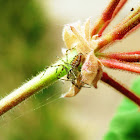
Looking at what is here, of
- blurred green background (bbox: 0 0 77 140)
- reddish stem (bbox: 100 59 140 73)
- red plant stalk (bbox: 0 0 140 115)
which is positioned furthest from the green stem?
blurred green background (bbox: 0 0 77 140)

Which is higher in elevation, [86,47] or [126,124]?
[86,47]

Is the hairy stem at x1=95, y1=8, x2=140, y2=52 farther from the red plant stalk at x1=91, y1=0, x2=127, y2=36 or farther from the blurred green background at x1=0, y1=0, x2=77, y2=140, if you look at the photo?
the blurred green background at x1=0, y1=0, x2=77, y2=140

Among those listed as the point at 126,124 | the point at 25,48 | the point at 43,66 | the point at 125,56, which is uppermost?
the point at 125,56

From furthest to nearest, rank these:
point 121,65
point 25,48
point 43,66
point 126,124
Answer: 1. point 25,48
2. point 43,66
3. point 126,124
4. point 121,65

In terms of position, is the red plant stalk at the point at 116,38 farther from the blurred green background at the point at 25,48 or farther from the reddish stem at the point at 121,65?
the blurred green background at the point at 25,48

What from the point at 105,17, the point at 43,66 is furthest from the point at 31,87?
the point at 43,66

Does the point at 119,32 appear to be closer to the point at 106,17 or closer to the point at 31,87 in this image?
the point at 106,17

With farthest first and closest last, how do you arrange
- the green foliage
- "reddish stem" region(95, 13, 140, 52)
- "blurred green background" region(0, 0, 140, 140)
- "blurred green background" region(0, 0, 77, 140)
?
1. "blurred green background" region(0, 0, 77, 140)
2. "blurred green background" region(0, 0, 140, 140)
3. the green foliage
4. "reddish stem" region(95, 13, 140, 52)

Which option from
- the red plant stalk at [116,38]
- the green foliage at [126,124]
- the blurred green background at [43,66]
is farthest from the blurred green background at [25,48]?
the red plant stalk at [116,38]
